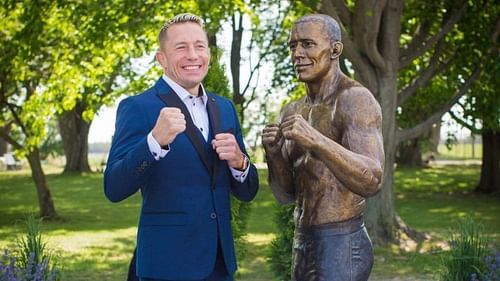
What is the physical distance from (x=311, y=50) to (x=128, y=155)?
Result: 96 cm

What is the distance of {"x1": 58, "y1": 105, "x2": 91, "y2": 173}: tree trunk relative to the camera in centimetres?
3491

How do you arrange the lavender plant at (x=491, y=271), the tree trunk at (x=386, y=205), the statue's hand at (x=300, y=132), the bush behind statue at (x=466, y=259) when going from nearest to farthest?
the statue's hand at (x=300, y=132), the lavender plant at (x=491, y=271), the bush behind statue at (x=466, y=259), the tree trunk at (x=386, y=205)

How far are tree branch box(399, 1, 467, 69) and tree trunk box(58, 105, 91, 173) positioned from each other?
75.0 feet

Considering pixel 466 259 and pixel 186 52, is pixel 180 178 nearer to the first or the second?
pixel 186 52

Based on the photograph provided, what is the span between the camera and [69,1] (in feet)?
46.1

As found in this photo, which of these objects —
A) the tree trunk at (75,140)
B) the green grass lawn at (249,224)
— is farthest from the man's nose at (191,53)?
the tree trunk at (75,140)

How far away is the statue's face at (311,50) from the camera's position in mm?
3471

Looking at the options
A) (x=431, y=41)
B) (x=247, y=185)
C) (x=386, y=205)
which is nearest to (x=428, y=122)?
(x=431, y=41)

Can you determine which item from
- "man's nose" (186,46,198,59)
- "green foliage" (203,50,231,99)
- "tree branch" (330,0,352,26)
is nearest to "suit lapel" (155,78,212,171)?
"man's nose" (186,46,198,59)

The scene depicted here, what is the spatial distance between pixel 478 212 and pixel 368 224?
662 centimetres

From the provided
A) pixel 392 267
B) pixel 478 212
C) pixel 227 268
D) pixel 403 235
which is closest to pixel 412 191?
pixel 478 212

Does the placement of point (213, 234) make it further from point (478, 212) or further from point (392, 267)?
point (478, 212)

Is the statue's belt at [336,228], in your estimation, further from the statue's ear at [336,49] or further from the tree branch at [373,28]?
the tree branch at [373,28]

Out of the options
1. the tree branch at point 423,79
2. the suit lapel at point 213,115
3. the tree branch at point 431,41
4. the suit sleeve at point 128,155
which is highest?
the tree branch at point 431,41
